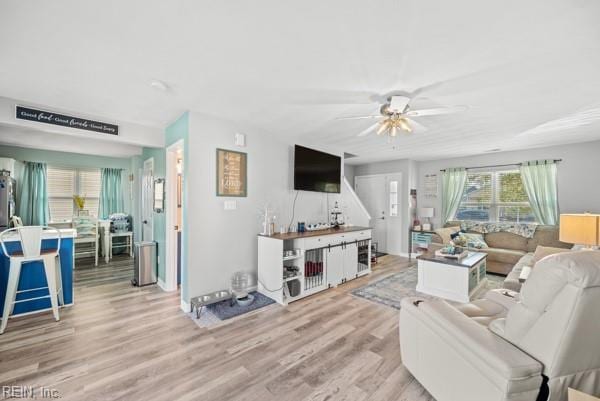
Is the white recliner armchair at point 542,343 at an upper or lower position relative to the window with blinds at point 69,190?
lower

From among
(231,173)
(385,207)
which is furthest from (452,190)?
(231,173)

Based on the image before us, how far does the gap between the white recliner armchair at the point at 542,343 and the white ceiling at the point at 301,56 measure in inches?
55.1

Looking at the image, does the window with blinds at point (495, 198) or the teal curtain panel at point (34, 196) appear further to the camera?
the window with blinds at point (495, 198)

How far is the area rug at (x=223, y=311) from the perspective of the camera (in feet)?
8.73

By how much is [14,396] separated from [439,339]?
9.18 feet

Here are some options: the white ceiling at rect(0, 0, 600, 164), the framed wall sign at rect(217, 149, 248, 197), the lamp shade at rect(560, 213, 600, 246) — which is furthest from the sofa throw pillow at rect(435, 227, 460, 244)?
the framed wall sign at rect(217, 149, 248, 197)

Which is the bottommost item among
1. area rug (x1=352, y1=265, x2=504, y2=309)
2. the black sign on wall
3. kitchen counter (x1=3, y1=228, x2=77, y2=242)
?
area rug (x1=352, y1=265, x2=504, y2=309)

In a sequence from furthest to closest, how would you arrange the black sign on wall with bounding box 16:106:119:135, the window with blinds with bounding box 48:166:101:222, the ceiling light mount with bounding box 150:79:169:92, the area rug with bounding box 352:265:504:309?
the window with blinds with bounding box 48:166:101:222 < the area rug with bounding box 352:265:504:309 < the black sign on wall with bounding box 16:106:119:135 < the ceiling light mount with bounding box 150:79:169:92

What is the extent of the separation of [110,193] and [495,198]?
8.58m

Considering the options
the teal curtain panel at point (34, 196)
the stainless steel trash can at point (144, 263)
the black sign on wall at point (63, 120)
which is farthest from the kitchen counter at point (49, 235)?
the teal curtain panel at point (34, 196)

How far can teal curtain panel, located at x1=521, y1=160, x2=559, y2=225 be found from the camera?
14.6 feet

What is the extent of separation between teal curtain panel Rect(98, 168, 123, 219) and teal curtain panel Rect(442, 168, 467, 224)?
7.64 metres

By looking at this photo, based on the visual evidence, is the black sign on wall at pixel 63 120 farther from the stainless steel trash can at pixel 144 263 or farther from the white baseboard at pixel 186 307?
the white baseboard at pixel 186 307

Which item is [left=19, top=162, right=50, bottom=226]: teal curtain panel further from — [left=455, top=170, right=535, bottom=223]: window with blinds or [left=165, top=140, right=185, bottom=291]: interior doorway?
[left=455, top=170, right=535, bottom=223]: window with blinds
